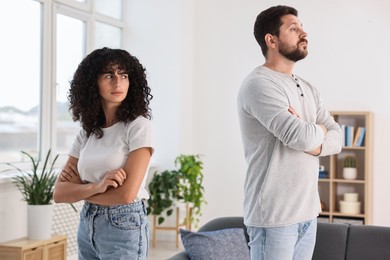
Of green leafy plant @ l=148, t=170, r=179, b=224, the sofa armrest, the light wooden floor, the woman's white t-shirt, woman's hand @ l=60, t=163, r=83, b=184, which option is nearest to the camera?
the woman's white t-shirt

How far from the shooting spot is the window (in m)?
5.35

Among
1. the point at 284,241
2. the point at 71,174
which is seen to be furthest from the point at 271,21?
the point at 71,174

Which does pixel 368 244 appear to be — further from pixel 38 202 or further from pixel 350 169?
pixel 350 169

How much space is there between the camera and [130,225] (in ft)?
6.71

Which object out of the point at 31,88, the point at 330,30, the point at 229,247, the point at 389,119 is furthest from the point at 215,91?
the point at 229,247

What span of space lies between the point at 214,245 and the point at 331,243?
630mm

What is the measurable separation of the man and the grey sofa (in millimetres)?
1368

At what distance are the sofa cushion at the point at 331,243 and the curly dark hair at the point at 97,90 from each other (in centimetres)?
162

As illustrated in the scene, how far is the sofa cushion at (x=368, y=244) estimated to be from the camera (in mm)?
3365

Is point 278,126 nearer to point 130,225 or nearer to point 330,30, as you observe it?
point 130,225

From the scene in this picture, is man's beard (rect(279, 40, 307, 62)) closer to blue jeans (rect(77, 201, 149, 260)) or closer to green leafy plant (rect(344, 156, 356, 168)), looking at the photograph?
blue jeans (rect(77, 201, 149, 260))

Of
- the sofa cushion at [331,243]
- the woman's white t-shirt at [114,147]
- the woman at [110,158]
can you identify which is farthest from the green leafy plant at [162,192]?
the woman's white t-shirt at [114,147]

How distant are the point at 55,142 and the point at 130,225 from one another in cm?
399

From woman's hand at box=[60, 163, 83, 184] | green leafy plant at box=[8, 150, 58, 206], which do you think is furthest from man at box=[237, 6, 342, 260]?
green leafy plant at box=[8, 150, 58, 206]
